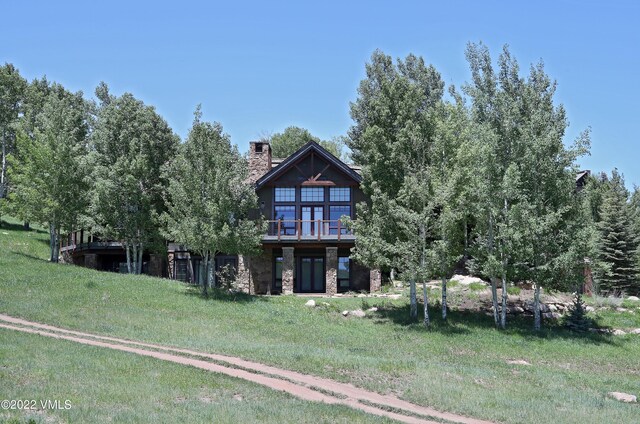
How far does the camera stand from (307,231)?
3788 cm

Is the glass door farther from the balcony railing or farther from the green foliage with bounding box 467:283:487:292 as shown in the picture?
the green foliage with bounding box 467:283:487:292

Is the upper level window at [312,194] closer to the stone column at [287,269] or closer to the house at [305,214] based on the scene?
the house at [305,214]

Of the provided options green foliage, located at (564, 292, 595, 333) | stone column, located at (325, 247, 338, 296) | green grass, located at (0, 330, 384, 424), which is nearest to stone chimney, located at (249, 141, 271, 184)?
stone column, located at (325, 247, 338, 296)

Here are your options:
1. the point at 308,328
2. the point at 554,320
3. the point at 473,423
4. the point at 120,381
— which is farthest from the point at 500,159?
the point at 120,381

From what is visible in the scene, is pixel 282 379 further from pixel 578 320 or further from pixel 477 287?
pixel 477 287

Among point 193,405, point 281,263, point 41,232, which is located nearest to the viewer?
point 193,405

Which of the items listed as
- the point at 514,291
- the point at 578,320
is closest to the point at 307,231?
the point at 514,291

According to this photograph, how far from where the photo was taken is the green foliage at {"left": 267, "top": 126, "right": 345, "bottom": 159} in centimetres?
6806

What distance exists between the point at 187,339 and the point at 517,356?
12.2 m

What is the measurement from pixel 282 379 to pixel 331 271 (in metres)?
20.1

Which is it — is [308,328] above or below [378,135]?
below

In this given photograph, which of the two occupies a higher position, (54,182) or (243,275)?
(54,182)

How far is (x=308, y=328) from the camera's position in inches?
1032

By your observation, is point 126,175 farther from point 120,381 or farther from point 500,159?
point 120,381
